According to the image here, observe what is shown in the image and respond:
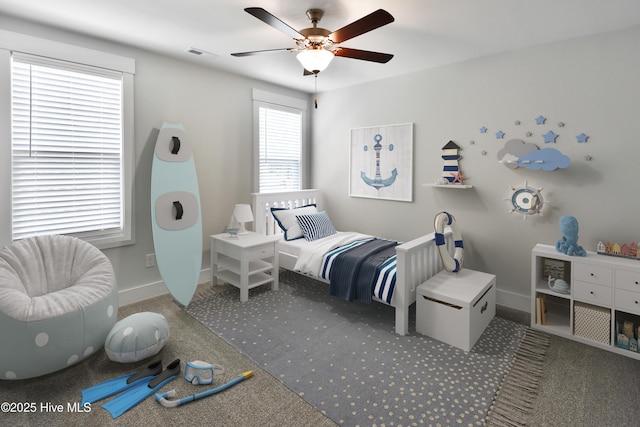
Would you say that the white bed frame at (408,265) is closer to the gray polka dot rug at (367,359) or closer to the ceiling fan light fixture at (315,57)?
the gray polka dot rug at (367,359)

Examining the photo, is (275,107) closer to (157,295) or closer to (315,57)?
(315,57)

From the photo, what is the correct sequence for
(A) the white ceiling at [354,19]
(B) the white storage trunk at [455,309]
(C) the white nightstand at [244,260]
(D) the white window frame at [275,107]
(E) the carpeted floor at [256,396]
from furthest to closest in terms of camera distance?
(D) the white window frame at [275,107]
(C) the white nightstand at [244,260]
(B) the white storage trunk at [455,309]
(A) the white ceiling at [354,19]
(E) the carpeted floor at [256,396]

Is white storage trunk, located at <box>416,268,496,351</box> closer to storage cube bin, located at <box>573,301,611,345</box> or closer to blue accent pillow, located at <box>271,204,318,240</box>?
storage cube bin, located at <box>573,301,611,345</box>

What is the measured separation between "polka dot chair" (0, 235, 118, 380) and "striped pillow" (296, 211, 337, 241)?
191 cm

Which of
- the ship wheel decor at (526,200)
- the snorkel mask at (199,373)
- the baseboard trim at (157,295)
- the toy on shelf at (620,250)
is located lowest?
the snorkel mask at (199,373)

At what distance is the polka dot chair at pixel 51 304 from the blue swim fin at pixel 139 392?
46cm

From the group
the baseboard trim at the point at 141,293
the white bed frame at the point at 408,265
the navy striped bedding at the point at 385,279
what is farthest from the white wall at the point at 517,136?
the baseboard trim at the point at 141,293

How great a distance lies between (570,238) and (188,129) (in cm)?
364

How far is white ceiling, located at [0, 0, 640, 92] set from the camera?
2279 mm

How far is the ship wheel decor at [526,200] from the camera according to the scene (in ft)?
9.67

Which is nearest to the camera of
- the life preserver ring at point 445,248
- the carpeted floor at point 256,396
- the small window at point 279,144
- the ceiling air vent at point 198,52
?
the carpeted floor at point 256,396

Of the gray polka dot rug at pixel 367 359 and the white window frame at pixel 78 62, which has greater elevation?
the white window frame at pixel 78 62

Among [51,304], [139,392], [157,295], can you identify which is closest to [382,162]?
[157,295]

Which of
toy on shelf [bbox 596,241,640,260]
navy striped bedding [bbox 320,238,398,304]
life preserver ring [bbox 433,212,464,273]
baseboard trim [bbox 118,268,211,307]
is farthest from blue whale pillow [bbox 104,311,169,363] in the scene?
toy on shelf [bbox 596,241,640,260]
